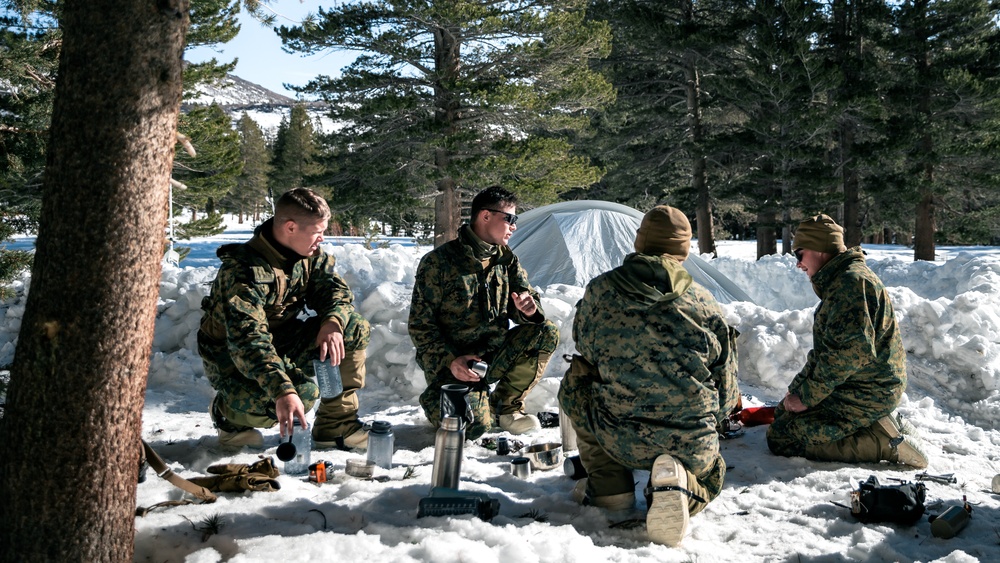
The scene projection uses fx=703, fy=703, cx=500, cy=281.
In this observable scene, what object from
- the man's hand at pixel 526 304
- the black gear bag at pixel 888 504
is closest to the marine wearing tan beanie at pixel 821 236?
the black gear bag at pixel 888 504

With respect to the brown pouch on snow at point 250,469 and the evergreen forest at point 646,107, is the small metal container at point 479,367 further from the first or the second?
the evergreen forest at point 646,107

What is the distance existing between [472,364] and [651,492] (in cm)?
145

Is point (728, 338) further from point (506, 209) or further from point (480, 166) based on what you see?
point (480, 166)

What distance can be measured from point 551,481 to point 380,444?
3.32ft

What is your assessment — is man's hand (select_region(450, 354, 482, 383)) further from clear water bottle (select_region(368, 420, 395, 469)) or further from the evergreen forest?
the evergreen forest

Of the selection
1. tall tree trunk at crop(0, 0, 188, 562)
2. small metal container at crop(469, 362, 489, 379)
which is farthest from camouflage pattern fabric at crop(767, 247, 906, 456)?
tall tree trunk at crop(0, 0, 188, 562)

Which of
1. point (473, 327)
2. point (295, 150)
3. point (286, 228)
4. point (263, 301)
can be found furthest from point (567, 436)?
point (295, 150)

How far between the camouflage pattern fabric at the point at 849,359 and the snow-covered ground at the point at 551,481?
0.97 ft


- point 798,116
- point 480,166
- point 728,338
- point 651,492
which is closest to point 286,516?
point 651,492

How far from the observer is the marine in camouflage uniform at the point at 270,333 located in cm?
370

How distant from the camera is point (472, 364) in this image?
432 centimetres

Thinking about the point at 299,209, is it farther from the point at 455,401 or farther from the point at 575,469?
the point at 575,469

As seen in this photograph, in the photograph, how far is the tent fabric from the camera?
1048 centimetres

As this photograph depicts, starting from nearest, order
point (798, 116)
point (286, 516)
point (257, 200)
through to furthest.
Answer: point (286, 516), point (798, 116), point (257, 200)
